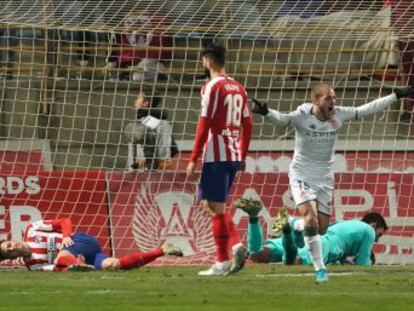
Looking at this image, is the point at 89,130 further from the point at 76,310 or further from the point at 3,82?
the point at 76,310

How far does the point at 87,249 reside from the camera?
15.8 metres

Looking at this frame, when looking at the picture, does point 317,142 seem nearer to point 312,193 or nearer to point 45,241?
point 312,193

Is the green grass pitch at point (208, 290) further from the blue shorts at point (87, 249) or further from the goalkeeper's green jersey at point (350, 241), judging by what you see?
the goalkeeper's green jersey at point (350, 241)

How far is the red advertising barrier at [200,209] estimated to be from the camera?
18.5m

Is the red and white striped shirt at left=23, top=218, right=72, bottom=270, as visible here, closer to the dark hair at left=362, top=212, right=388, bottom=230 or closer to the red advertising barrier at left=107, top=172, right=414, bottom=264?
the red advertising barrier at left=107, top=172, right=414, bottom=264

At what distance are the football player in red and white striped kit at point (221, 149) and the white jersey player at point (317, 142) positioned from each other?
1.72 ft

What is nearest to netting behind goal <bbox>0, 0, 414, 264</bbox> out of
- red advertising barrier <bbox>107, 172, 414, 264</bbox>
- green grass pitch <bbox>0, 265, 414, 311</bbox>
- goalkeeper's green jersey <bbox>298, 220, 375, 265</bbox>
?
red advertising barrier <bbox>107, 172, 414, 264</bbox>

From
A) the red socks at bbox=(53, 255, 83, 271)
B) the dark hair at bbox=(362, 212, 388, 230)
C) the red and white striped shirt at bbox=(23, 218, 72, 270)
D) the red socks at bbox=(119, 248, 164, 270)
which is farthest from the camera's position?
the dark hair at bbox=(362, 212, 388, 230)

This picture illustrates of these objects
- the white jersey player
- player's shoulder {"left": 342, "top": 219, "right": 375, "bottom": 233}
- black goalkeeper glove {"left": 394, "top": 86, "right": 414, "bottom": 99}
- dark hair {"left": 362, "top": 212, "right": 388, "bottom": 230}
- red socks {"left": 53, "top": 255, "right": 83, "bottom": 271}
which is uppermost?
black goalkeeper glove {"left": 394, "top": 86, "right": 414, "bottom": 99}

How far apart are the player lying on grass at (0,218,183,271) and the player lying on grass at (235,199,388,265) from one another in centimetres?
151

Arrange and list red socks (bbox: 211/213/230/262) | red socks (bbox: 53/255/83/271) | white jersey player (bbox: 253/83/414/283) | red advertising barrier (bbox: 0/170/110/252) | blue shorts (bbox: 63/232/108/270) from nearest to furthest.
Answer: white jersey player (bbox: 253/83/414/283)
red socks (bbox: 211/213/230/262)
red socks (bbox: 53/255/83/271)
blue shorts (bbox: 63/232/108/270)
red advertising barrier (bbox: 0/170/110/252)

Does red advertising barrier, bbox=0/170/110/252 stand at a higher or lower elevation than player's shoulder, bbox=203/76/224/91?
lower

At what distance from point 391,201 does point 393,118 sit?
2.37 m

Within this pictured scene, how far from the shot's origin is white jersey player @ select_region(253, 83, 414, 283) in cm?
1392
